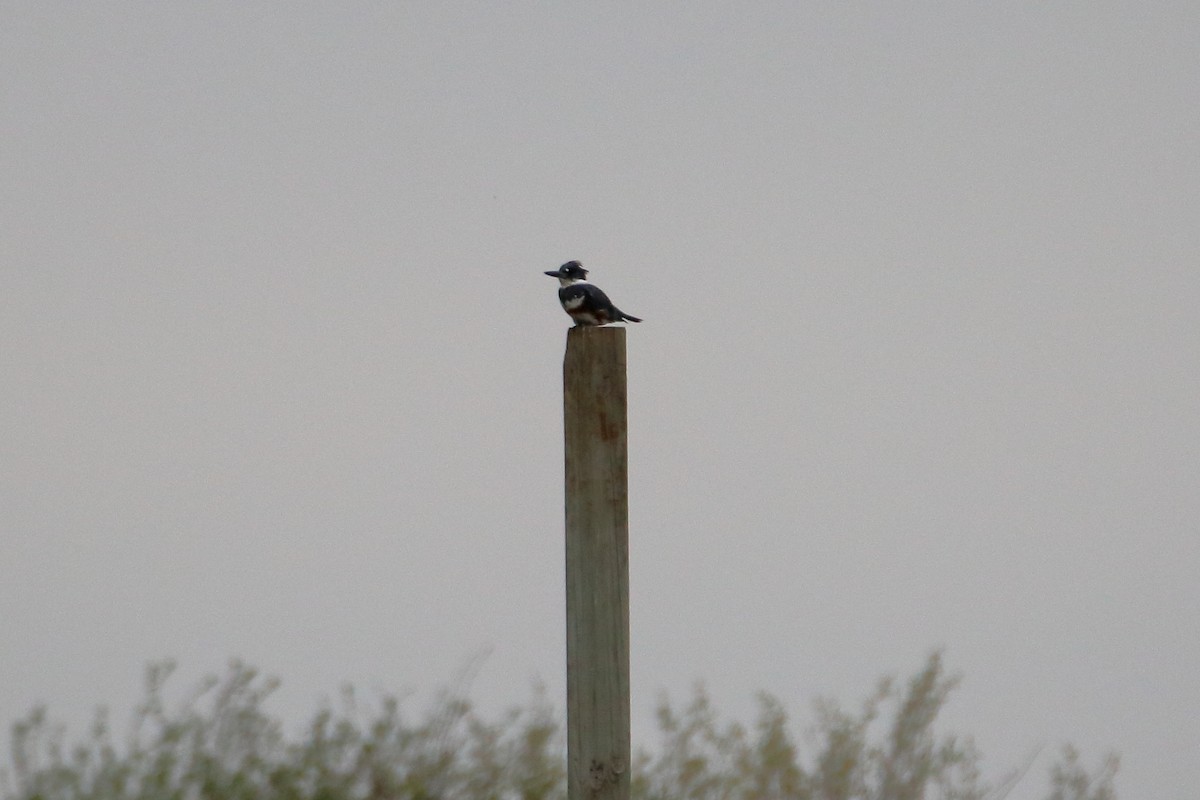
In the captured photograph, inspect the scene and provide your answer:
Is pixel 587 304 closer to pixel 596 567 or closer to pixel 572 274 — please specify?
pixel 572 274

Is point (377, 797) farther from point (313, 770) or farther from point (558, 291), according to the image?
point (558, 291)

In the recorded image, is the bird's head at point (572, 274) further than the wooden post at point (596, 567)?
Yes

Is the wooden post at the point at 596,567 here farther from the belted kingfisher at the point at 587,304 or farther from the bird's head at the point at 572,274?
the bird's head at the point at 572,274

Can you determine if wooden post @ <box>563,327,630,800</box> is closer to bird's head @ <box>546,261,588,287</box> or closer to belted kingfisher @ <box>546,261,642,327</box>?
belted kingfisher @ <box>546,261,642,327</box>

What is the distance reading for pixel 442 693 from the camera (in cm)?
535

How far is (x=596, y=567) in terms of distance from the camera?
3.82 m

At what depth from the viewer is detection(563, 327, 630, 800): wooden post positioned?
3770mm

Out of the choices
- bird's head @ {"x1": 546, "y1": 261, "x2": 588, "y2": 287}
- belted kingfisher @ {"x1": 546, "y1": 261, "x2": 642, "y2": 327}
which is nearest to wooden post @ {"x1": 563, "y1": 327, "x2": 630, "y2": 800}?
belted kingfisher @ {"x1": 546, "y1": 261, "x2": 642, "y2": 327}

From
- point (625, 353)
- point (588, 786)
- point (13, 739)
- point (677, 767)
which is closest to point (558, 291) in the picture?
point (625, 353)

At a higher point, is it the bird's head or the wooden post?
the bird's head

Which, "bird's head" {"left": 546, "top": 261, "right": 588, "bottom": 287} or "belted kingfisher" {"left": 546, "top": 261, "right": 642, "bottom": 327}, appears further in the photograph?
"bird's head" {"left": 546, "top": 261, "right": 588, "bottom": 287}

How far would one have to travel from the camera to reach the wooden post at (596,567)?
148 inches

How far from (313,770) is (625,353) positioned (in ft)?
7.94

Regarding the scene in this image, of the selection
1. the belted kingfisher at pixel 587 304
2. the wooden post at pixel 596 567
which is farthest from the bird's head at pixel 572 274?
the wooden post at pixel 596 567
